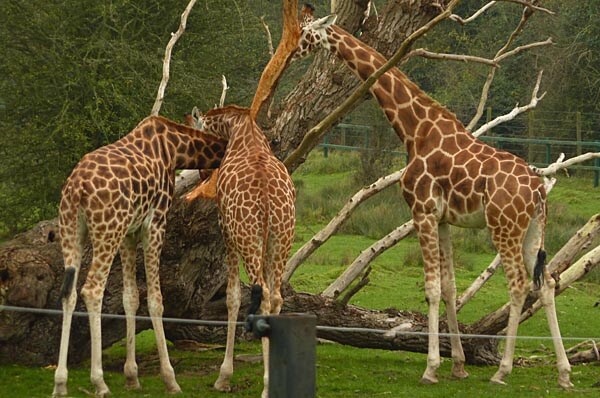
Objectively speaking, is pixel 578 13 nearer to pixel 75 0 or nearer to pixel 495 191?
pixel 75 0

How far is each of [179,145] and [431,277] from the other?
221cm

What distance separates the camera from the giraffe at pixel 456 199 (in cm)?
945

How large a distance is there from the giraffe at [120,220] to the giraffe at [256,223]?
1.53ft

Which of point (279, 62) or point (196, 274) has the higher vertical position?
point (279, 62)

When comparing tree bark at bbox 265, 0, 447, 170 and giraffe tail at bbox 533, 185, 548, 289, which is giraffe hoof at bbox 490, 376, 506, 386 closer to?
giraffe tail at bbox 533, 185, 548, 289

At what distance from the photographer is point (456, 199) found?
9.66 meters

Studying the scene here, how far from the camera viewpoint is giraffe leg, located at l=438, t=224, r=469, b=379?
396 inches

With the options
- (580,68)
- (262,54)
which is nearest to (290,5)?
(262,54)

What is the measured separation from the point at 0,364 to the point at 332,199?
47.9 ft

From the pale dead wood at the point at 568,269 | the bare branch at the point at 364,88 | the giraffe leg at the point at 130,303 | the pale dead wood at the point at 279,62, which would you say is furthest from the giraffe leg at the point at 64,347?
the pale dead wood at the point at 568,269

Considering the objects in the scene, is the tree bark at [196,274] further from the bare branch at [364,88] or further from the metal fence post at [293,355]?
the metal fence post at [293,355]

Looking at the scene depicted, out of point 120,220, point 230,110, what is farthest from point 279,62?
point 120,220

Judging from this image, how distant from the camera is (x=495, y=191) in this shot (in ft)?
30.9

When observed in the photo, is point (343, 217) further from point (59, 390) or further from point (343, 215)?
point (59, 390)
